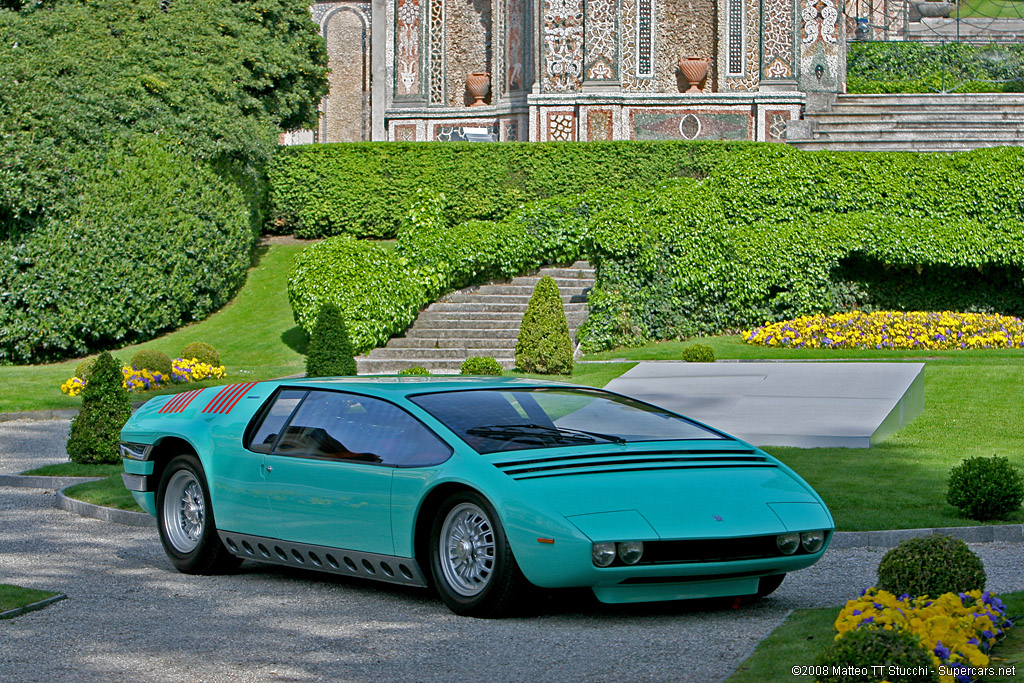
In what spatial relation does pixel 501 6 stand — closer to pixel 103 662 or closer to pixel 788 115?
pixel 788 115

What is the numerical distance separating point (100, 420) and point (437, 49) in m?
28.3

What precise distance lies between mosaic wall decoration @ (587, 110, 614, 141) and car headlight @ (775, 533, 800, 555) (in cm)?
2898

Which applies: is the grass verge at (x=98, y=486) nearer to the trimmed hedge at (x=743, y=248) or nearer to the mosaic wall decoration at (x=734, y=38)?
the trimmed hedge at (x=743, y=248)

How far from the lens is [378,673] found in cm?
533

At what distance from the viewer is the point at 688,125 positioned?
3475 centimetres

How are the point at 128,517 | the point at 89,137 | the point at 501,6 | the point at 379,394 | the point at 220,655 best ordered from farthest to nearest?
the point at 501,6 < the point at 89,137 < the point at 128,517 < the point at 379,394 < the point at 220,655

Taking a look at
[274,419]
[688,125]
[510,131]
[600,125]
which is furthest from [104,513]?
[510,131]

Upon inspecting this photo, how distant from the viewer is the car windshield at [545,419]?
6.73 metres

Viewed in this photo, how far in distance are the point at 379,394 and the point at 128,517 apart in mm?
3628

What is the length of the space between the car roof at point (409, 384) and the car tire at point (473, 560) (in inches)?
38.1

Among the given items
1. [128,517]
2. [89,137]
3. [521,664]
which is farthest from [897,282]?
[521,664]

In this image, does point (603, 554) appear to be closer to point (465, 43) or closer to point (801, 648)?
point (801, 648)

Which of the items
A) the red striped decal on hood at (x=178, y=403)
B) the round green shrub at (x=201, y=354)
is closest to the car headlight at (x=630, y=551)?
the red striped decal on hood at (x=178, y=403)

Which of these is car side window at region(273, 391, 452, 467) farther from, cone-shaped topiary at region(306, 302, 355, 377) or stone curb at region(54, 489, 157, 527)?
cone-shaped topiary at region(306, 302, 355, 377)
